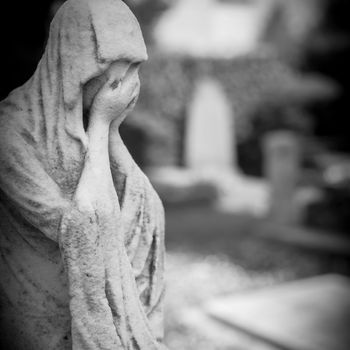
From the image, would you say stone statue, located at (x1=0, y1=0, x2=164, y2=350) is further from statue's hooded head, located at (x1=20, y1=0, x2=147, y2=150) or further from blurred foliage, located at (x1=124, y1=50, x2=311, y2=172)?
blurred foliage, located at (x1=124, y1=50, x2=311, y2=172)

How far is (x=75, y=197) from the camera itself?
164 centimetres

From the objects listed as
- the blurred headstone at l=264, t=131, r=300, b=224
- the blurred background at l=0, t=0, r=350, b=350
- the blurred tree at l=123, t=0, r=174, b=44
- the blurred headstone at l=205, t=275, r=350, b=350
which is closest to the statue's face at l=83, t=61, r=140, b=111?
the blurred background at l=0, t=0, r=350, b=350

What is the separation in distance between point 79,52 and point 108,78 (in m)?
0.13

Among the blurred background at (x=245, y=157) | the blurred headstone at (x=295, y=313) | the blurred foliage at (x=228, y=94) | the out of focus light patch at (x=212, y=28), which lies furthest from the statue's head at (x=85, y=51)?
the out of focus light patch at (x=212, y=28)

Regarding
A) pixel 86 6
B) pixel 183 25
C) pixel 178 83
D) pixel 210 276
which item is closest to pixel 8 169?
pixel 86 6

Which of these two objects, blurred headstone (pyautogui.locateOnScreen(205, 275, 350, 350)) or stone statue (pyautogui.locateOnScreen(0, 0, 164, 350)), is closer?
stone statue (pyautogui.locateOnScreen(0, 0, 164, 350))

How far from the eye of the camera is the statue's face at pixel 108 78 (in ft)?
5.70

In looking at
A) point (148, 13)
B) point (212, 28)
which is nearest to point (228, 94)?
point (212, 28)

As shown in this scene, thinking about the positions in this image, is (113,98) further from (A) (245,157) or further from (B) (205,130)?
(A) (245,157)

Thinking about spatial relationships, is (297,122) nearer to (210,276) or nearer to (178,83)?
(178,83)

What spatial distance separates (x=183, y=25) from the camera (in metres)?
19.8

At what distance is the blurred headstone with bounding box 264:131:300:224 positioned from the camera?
31.1 ft

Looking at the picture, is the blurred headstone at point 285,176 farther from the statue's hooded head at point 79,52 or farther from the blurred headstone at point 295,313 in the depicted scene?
the statue's hooded head at point 79,52

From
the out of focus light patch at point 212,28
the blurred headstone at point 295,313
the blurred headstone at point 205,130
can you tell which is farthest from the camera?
the out of focus light patch at point 212,28
